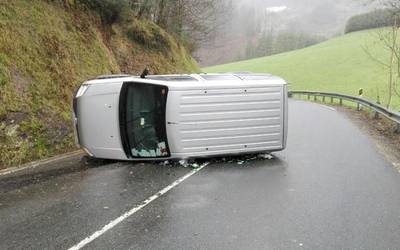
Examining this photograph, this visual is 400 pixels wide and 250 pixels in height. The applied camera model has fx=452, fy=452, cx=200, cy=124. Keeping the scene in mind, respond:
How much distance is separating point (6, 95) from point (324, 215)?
25.0ft

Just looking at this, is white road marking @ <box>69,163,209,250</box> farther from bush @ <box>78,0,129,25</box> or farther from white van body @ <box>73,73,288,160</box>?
bush @ <box>78,0,129,25</box>

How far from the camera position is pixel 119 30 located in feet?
59.6

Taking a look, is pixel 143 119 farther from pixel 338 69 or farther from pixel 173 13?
pixel 338 69

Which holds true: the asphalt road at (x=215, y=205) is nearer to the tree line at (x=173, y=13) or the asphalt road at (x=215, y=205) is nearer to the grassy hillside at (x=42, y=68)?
the grassy hillside at (x=42, y=68)

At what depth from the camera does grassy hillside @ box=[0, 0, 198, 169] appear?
10039mm

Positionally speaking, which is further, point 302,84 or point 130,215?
point 302,84

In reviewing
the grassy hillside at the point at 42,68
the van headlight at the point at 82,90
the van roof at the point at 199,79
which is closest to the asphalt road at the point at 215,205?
the grassy hillside at the point at 42,68

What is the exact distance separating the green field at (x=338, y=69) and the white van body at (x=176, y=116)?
24.7 meters

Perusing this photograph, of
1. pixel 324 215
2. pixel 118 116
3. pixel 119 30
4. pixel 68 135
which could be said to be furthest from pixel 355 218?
pixel 119 30

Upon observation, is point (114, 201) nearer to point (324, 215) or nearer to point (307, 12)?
point (324, 215)

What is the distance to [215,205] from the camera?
6.50 m

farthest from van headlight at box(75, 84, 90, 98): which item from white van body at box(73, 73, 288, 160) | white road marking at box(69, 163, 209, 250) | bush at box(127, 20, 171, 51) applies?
bush at box(127, 20, 171, 51)

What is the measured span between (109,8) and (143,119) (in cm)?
910

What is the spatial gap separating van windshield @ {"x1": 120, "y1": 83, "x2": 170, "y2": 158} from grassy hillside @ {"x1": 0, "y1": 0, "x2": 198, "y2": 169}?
228 centimetres
